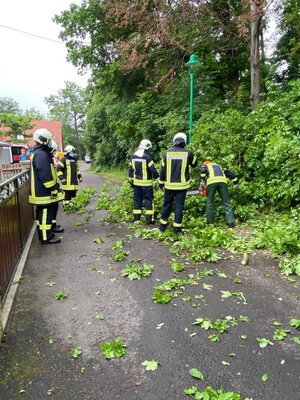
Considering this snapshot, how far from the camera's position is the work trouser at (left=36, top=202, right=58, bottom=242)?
A: 641 cm

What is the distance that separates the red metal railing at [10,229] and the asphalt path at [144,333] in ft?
1.00

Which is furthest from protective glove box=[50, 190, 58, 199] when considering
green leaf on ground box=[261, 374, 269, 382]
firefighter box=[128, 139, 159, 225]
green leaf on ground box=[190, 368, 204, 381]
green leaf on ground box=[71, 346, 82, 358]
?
green leaf on ground box=[261, 374, 269, 382]

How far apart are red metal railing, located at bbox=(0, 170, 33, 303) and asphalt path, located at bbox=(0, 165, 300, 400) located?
306 millimetres

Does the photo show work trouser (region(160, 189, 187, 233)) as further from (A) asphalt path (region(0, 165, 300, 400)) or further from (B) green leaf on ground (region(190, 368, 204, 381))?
(B) green leaf on ground (region(190, 368, 204, 381))

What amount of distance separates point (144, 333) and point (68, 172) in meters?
6.91

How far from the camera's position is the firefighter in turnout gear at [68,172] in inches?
371

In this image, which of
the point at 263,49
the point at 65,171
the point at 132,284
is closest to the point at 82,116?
the point at 263,49

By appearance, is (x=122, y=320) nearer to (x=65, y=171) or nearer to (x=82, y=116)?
(x=65, y=171)

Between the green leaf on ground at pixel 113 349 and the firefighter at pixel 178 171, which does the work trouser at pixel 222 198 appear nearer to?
the firefighter at pixel 178 171

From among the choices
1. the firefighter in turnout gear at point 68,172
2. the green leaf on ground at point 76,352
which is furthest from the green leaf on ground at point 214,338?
the firefighter in turnout gear at point 68,172

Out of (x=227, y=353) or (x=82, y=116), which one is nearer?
(x=227, y=353)

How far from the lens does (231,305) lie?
3877 millimetres

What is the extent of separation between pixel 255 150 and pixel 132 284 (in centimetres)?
478

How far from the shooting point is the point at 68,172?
375 inches
